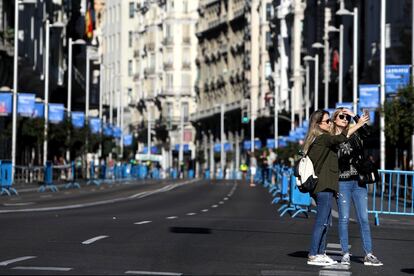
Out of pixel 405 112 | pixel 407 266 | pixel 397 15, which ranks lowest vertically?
pixel 407 266

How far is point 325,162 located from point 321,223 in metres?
0.74

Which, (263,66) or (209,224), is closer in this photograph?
(209,224)

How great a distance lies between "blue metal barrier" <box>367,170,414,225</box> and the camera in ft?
91.8

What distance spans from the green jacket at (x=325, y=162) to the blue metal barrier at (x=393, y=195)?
10.5 m

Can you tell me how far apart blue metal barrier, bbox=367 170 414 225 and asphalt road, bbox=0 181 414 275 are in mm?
321

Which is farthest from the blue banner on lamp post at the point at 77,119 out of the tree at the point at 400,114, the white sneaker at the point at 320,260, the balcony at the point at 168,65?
the balcony at the point at 168,65

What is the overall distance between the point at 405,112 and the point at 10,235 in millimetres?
28557

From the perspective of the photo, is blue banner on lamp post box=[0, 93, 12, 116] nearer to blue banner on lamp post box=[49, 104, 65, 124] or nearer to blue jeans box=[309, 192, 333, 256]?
blue banner on lamp post box=[49, 104, 65, 124]

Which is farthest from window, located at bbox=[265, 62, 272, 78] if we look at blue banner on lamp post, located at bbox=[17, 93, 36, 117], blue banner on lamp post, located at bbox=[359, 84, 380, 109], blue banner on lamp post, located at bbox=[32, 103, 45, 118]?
blue banner on lamp post, located at bbox=[359, 84, 380, 109]

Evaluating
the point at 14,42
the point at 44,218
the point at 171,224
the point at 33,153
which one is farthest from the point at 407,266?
the point at 33,153

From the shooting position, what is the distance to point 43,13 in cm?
9425

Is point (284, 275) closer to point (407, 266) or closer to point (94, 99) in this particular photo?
point (407, 266)

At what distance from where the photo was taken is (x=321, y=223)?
16766 mm

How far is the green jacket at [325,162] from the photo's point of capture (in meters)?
16.6
